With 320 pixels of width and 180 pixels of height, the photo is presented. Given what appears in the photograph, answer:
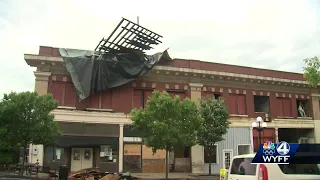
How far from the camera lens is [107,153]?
78.8 ft

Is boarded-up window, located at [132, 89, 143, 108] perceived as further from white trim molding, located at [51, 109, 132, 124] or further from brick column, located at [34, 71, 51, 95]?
brick column, located at [34, 71, 51, 95]

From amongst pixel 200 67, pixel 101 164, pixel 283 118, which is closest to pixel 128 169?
pixel 101 164

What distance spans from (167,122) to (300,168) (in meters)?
14.0

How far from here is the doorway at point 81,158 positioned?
23750 millimetres

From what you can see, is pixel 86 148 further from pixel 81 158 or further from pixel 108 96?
pixel 108 96

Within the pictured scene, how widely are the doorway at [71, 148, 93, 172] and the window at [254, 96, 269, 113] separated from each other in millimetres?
15523

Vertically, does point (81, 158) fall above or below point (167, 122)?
below

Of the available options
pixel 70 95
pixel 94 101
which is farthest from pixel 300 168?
pixel 70 95

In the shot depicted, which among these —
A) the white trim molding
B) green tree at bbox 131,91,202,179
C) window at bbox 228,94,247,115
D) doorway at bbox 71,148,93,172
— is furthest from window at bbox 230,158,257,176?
window at bbox 228,94,247,115

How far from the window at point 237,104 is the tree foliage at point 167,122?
8.47 metres

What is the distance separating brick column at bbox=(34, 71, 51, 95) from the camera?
2322cm

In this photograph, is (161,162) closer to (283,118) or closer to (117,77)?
(117,77)

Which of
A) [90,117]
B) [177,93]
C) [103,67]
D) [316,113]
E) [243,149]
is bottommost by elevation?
[243,149]

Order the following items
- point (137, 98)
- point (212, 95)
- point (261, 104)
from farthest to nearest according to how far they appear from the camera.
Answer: point (261, 104) → point (212, 95) → point (137, 98)
